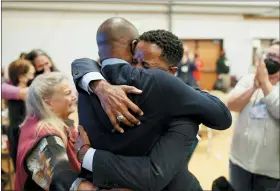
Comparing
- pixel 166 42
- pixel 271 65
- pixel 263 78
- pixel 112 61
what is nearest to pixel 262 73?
pixel 263 78

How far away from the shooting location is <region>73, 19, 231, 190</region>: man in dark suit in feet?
2.14

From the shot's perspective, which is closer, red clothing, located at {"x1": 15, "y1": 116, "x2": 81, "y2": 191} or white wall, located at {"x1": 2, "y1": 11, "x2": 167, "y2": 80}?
red clothing, located at {"x1": 15, "y1": 116, "x2": 81, "y2": 191}

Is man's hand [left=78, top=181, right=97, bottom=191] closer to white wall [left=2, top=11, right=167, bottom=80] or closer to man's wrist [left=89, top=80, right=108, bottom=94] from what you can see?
man's wrist [left=89, top=80, right=108, bottom=94]

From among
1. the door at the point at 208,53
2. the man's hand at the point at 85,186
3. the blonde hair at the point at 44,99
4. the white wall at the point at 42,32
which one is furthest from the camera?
the door at the point at 208,53

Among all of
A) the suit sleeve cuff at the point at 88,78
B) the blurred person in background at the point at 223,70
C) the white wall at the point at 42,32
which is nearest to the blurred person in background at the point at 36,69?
the white wall at the point at 42,32

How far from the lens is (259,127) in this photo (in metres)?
1.42

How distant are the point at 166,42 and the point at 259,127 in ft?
3.02

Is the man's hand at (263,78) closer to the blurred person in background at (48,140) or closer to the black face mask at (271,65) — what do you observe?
the black face mask at (271,65)

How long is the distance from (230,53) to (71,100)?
473 cm

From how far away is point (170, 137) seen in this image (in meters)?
0.67

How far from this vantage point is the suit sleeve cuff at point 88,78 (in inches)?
29.1

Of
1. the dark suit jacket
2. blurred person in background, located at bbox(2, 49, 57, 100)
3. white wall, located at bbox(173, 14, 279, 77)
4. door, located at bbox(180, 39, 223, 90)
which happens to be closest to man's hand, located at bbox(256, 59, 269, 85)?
the dark suit jacket

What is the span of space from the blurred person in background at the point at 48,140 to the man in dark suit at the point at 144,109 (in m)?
0.38

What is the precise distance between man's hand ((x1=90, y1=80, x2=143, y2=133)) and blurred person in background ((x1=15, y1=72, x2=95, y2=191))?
44cm
